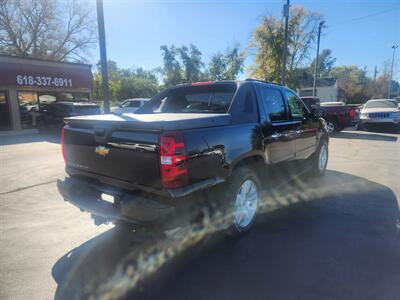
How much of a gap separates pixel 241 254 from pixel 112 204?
5.06 ft

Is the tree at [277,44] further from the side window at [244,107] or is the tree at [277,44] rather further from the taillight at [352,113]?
the side window at [244,107]

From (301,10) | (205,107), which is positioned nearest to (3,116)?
(205,107)

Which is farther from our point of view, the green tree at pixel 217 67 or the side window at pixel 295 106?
the green tree at pixel 217 67

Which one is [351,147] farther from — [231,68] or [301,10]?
[231,68]

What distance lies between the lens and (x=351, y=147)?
10.1 metres

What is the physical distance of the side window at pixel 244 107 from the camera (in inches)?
131

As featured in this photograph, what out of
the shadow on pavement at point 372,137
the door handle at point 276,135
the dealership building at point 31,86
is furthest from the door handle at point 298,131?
the dealership building at point 31,86

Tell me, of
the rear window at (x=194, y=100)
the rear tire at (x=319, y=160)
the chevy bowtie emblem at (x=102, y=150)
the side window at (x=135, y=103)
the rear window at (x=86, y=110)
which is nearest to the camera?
the chevy bowtie emblem at (x=102, y=150)

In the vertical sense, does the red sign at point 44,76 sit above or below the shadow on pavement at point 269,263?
above

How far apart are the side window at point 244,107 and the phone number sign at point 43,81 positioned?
629 inches

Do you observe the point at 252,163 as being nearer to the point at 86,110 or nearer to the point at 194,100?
the point at 194,100

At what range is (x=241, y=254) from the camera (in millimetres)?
3082

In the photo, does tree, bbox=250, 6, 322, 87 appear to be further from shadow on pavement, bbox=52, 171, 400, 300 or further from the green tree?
shadow on pavement, bbox=52, 171, 400, 300

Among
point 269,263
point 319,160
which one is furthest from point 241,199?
point 319,160
